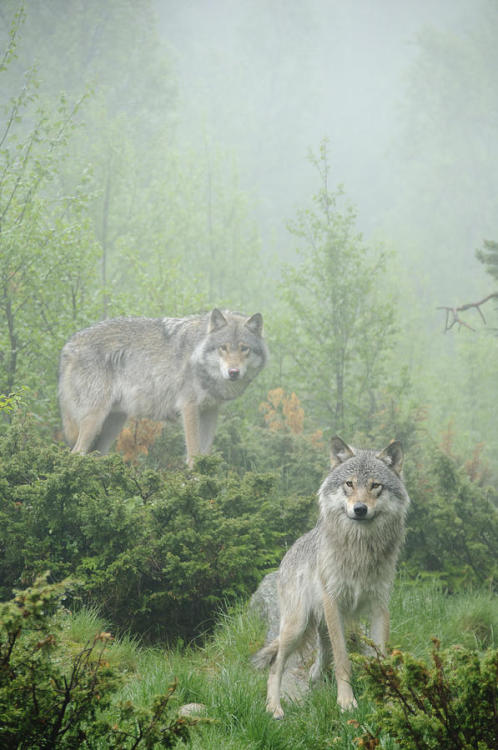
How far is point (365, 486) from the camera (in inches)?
175

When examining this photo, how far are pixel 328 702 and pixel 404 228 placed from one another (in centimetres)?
5058

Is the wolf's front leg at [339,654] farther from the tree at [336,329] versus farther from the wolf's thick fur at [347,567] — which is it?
the tree at [336,329]

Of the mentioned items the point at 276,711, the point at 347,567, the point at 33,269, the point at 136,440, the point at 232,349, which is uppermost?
the point at 33,269

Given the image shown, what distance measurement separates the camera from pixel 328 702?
415 centimetres

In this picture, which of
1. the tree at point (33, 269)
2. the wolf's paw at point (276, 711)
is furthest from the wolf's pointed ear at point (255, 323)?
the wolf's paw at point (276, 711)

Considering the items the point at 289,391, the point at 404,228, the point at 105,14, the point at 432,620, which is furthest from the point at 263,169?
the point at 432,620

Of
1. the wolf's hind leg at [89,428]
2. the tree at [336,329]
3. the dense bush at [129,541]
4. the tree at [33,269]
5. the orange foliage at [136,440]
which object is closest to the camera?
the dense bush at [129,541]

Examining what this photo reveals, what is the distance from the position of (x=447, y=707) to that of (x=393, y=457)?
2.53 metres

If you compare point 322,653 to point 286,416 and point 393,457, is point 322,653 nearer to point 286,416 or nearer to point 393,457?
point 393,457

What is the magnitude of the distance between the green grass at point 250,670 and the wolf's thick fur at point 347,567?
0.85 feet

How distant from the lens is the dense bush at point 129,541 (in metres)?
5.52

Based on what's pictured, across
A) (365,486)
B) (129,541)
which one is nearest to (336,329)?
(129,541)

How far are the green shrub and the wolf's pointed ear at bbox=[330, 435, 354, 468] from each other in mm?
2462

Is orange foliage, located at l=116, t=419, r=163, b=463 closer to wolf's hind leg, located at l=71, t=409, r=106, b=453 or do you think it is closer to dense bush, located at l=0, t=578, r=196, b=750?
wolf's hind leg, located at l=71, t=409, r=106, b=453
